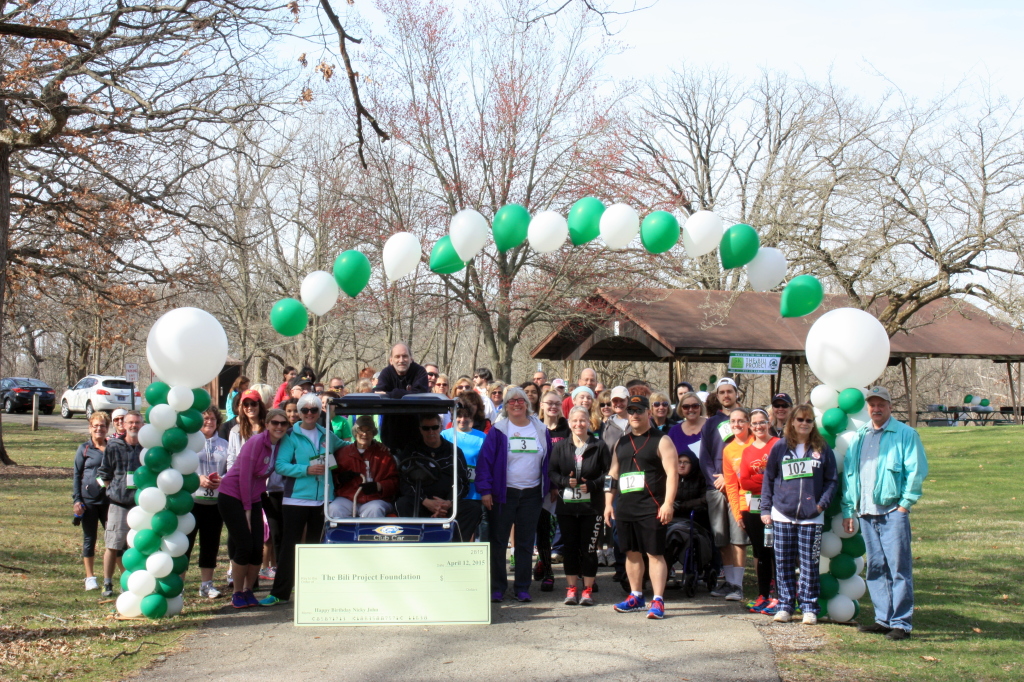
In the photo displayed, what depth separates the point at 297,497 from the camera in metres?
7.36

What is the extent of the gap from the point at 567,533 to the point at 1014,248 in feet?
52.6

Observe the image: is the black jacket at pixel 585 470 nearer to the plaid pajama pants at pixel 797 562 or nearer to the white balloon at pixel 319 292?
the plaid pajama pants at pixel 797 562

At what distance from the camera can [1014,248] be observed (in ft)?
63.0

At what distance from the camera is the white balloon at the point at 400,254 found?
7914mm

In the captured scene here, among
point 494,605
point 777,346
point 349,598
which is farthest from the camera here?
point 777,346

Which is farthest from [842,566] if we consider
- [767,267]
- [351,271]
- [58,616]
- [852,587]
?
[58,616]

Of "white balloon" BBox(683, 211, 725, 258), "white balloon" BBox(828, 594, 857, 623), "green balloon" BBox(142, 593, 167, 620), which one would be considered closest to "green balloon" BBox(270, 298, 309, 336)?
"green balloon" BBox(142, 593, 167, 620)

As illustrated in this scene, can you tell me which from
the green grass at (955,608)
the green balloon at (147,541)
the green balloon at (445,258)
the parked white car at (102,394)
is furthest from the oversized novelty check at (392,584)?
the parked white car at (102,394)

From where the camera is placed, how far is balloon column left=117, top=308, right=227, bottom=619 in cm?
675

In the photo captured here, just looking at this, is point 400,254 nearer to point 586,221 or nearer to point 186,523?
point 586,221

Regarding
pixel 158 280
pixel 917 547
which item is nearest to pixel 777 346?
pixel 917 547

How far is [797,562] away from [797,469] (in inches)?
30.5

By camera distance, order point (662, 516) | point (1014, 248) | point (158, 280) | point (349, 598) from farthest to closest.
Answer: point (1014, 248) → point (158, 280) → point (662, 516) → point (349, 598)

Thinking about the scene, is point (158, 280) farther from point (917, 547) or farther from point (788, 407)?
point (917, 547)
